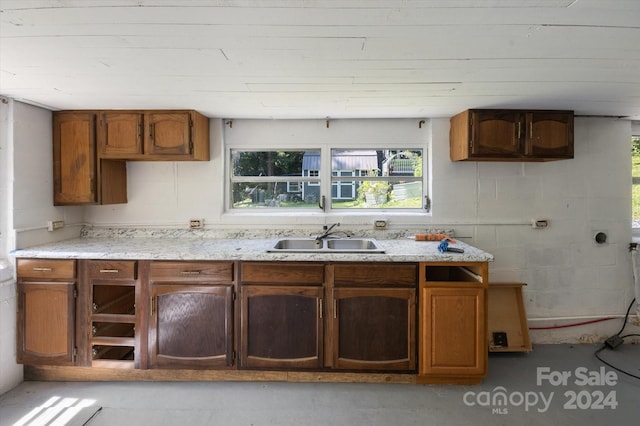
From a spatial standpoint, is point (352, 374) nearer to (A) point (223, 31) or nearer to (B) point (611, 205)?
(A) point (223, 31)

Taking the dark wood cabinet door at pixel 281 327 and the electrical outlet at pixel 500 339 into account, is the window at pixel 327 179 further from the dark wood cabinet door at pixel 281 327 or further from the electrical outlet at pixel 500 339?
the electrical outlet at pixel 500 339

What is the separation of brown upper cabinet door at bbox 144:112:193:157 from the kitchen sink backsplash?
2.46ft

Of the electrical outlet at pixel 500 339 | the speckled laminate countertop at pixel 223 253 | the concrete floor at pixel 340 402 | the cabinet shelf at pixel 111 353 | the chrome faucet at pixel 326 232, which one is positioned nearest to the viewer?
the concrete floor at pixel 340 402

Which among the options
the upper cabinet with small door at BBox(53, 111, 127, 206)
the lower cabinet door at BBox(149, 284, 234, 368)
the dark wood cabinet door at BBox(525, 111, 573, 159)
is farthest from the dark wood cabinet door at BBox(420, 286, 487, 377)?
the upper cabinet with small door at BBox(53, 111, 127, 206)

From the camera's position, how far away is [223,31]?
1390mm

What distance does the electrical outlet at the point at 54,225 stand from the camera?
8.57 ft

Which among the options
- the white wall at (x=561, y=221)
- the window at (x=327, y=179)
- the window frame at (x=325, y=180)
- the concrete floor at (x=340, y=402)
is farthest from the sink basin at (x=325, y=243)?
the concrete floor at (x=340, y=402)

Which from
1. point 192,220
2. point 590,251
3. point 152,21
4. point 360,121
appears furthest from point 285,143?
point 590,251

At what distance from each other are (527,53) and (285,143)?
198cm

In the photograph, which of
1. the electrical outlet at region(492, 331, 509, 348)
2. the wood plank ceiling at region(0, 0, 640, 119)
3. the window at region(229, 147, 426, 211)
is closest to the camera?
the wood plank ceiling at region(0, 0, 640, 119)

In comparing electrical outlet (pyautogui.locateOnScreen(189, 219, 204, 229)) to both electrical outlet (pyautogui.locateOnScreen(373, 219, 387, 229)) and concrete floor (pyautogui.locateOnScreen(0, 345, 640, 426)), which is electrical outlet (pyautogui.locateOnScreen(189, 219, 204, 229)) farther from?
electrical outlet (pyautogui.locateOnScreen(373, 219, 387, 229))

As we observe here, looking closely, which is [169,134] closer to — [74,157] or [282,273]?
[74,157]

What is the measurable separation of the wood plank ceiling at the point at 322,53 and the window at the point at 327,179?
2.13 feet

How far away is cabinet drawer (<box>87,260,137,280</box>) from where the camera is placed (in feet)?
7.38
